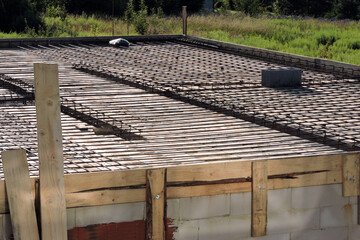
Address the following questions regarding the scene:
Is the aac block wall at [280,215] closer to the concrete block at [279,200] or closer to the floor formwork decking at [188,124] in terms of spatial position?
the concrete block at [279,200]

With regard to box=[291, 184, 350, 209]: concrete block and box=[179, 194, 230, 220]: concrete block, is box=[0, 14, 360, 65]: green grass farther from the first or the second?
box=[179, 194, 230, 220]: concrete block

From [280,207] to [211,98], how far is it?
247 inches

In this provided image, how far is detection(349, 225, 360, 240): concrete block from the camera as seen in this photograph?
1058cm

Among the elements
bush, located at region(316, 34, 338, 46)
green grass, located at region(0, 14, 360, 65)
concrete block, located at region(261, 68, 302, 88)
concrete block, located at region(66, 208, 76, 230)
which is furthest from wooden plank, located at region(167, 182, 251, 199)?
bush, located at region(316, 34, 338, 46)

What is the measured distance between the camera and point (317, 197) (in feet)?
33.7

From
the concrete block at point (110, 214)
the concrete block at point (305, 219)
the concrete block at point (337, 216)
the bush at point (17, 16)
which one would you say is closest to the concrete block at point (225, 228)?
the concrete block at point (305, 219)

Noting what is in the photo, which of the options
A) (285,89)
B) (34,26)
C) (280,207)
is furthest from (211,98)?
(34,26)

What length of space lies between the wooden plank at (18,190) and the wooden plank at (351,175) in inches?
174

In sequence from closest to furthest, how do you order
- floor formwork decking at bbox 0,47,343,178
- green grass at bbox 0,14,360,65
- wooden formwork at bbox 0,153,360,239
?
wooden formwork at bbox 0,153,360,239 < floor formwork decking at bbox 0,47,343,178 < green grass at bbox 0,14,360,65

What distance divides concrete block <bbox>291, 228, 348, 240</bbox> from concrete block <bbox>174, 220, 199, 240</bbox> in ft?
4.80

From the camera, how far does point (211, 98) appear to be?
16094 millimetres

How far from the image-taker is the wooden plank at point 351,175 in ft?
33.9

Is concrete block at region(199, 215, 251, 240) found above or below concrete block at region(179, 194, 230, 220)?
below

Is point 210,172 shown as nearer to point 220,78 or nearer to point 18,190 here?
point 18,190
